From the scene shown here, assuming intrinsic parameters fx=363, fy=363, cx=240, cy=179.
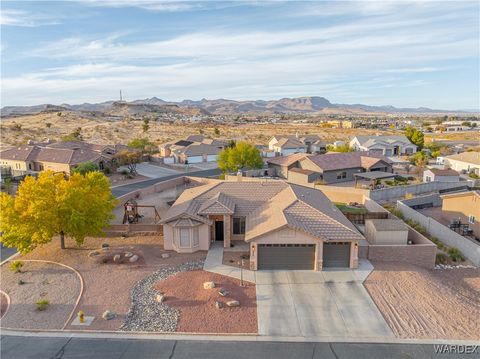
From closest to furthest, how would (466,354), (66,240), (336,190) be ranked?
(466,354) → (66,240) → (336,190)

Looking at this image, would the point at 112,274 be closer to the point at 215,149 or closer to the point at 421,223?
the point at 421,223

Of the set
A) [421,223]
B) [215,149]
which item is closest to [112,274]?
[421,223]

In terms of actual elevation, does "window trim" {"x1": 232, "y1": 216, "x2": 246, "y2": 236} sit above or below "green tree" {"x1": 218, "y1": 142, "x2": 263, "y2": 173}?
below

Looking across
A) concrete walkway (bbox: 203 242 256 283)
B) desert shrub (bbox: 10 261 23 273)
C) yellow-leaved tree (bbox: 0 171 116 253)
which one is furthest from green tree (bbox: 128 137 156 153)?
concrete walkway (bbox: 203 242 256 283)

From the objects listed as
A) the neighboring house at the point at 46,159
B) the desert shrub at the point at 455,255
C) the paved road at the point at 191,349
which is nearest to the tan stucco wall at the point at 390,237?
the desert shrub at the point at 455,255

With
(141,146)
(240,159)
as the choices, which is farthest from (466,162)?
(141,146)

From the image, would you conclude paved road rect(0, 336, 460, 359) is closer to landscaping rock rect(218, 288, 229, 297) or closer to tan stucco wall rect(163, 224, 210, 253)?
landscaping rock rect(218, 288, 229, 297)

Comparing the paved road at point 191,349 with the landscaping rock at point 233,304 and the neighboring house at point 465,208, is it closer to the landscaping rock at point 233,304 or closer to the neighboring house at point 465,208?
the landscaping rock at point 233,304
